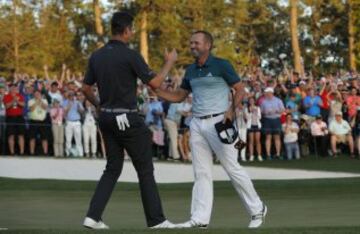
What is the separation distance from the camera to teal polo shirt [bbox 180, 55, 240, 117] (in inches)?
411

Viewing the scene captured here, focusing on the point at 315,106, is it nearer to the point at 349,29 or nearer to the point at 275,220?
the point at 275,220

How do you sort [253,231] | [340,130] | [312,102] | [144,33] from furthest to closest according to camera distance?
[144,33], [312,102], [340,130], [253,231]

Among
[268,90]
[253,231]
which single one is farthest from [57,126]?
[253,231]

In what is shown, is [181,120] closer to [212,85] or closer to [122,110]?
[212,85]

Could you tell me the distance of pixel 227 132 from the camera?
1027 centimetres

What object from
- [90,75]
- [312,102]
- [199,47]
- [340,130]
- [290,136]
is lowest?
[290,136]

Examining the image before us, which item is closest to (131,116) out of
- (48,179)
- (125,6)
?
(48,179)

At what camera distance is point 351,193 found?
51.2 ft

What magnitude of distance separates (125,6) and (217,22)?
18.4 ft

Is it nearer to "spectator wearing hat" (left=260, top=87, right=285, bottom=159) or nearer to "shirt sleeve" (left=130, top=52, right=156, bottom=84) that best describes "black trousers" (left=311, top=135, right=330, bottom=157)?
"spectator wearing hat" (left=260, top=87, right=285, bottom=159)

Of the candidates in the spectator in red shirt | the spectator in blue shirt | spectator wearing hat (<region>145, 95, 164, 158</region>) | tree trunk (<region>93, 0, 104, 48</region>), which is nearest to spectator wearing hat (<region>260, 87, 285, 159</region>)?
the spectator in blue shirt

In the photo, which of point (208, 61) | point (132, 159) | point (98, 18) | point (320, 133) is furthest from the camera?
point (98, 18)

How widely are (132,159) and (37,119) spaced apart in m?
17.0

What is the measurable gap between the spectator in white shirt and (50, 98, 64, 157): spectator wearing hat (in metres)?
6.16
